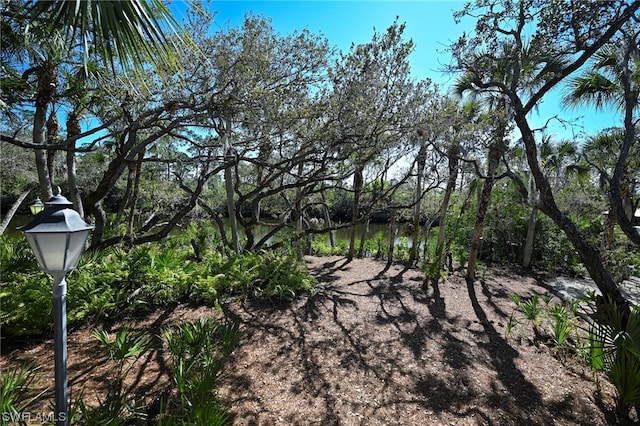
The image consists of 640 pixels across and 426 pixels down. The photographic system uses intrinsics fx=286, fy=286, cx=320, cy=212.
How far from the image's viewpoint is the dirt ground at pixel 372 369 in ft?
9.11

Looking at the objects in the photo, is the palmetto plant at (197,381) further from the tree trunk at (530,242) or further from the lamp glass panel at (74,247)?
the tree trunk at (530,242)

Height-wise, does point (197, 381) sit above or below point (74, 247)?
below

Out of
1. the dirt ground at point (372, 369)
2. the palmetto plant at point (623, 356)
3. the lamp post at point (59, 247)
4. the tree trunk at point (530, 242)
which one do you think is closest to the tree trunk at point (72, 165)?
the dirt ground at point (372, 369)

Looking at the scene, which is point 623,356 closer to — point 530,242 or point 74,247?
point 74,247

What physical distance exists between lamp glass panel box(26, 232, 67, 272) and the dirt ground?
5.72 feet

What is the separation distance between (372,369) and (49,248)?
3.34m

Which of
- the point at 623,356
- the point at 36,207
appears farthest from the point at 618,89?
the point at 36,207

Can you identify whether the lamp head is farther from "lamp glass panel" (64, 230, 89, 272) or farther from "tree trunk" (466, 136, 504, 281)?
"tree trunk" (466, 136, 504, 281)

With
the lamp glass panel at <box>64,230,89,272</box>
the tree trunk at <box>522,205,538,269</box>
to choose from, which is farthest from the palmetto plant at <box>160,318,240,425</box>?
the tree trunk at <box>522,205,538,269</box>

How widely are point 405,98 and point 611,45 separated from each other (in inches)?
112

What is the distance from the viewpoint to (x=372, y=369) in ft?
11.4

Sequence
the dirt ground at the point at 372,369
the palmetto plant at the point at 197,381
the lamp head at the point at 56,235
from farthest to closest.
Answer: the dirt ground at the point at 372,369
the palmetto plant at the point at 197,381
the lamp head at the point at 56,235

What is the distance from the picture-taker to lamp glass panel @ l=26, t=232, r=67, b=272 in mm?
1405

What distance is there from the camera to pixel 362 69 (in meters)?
4.96
